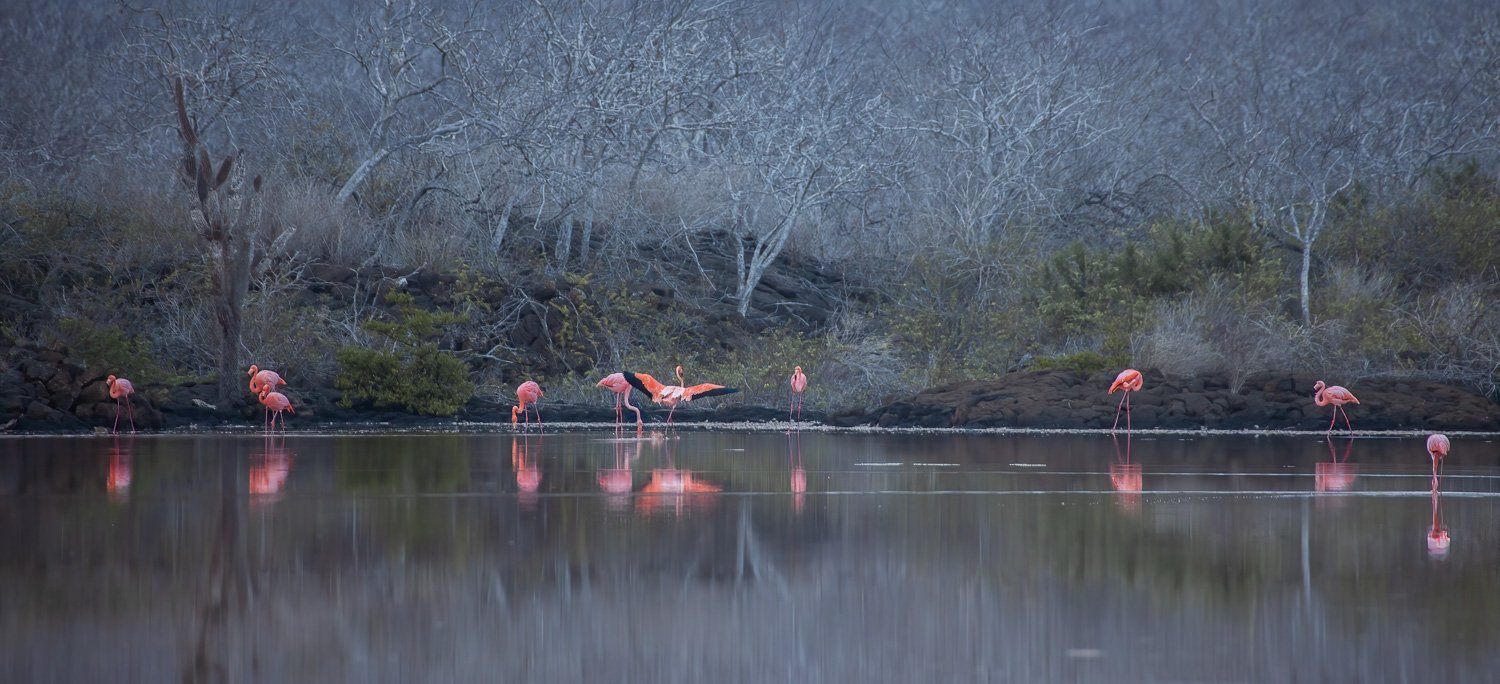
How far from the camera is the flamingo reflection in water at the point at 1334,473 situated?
48.2 ft

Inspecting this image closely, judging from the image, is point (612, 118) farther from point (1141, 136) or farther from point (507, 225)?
point (1141, 136)

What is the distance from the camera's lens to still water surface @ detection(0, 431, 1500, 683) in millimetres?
7066

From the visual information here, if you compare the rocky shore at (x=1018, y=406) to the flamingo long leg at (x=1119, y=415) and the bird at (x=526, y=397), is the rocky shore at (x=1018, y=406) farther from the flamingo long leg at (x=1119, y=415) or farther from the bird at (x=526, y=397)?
the bird at (x=526, y=397)

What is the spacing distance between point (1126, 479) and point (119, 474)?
9.46 m

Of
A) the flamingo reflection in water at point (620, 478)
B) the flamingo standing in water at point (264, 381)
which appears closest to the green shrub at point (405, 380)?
the flamingo standing in water at point (264, 381)

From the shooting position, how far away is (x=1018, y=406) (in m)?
25.5

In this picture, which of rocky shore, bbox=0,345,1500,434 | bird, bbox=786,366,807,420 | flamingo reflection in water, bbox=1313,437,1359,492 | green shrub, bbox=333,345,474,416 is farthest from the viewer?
green shrub, bbox=333,345,474,416

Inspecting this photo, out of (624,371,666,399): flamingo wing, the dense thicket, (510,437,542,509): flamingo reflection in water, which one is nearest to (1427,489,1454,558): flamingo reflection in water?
(510,437,542,509): flamingo reflection in water

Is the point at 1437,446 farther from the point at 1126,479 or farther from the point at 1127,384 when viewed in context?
the point at 1127,384

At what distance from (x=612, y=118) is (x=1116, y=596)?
91.2 ft

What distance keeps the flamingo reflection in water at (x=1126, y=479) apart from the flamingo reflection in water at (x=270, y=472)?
22.4 feet

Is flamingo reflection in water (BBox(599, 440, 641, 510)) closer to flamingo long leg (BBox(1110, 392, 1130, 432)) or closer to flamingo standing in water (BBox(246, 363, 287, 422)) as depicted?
flamingo standing in water (BBox(246, 363, 287, 422))

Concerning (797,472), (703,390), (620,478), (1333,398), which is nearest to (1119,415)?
(1333,398)

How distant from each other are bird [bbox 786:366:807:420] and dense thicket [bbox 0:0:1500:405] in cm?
96
